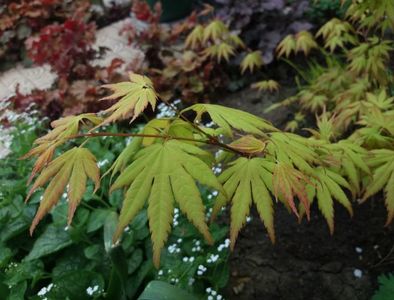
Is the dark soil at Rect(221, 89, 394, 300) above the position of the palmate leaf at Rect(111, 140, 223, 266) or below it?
below

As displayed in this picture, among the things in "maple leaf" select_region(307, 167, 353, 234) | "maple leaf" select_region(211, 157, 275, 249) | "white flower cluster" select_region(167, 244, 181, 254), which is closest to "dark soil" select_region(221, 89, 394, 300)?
"white flower cluster" select_region(167, 244, 181, 254)

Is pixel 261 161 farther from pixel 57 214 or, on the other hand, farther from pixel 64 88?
pixel 64 88

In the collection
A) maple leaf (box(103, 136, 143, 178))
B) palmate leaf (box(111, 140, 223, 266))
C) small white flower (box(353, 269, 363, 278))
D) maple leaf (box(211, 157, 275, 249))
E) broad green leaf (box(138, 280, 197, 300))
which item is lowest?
small white flower (box(353, 269, 363, 278))

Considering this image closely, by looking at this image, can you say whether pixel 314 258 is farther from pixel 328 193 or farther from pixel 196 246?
pixel 328 193

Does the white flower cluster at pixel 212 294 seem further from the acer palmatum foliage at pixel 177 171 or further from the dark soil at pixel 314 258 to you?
the acer palmatum foliage at pixel 177 171

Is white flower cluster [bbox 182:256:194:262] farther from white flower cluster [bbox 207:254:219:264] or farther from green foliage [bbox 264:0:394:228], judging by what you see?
green foliage [bbox 264:0:394:228]

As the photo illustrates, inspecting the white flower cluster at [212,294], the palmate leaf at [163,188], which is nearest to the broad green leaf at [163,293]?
the white flower cluster at [212,294]
